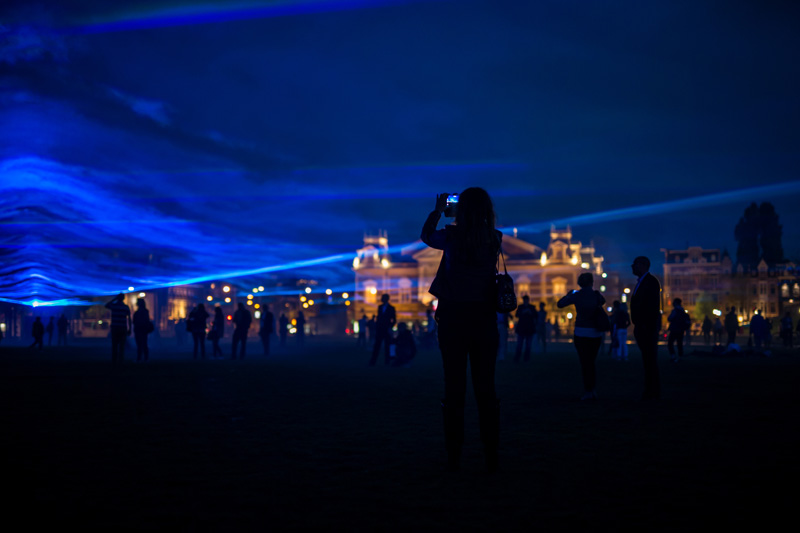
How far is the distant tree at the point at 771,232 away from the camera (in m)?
103

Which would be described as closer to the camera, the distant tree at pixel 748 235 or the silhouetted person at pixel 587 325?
the silhouetted person at pixel 587 325

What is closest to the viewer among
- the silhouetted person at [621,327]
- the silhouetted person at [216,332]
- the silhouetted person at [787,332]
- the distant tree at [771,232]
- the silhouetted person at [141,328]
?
the silhouetted person at [141,328]

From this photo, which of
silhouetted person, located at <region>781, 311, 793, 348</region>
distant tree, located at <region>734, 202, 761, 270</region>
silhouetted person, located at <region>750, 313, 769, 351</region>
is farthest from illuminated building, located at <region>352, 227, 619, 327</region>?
silhouetted person, located at <region>750, 313, 769, 351</region>

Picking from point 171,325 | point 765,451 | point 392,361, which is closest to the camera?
point 765,451

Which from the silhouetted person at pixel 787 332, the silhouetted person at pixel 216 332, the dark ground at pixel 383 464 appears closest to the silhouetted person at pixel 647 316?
the dark ground at pixel 383 464

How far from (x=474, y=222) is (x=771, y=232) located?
4292 inches

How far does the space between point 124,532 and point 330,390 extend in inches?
357

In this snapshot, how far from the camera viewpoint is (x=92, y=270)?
159 feet

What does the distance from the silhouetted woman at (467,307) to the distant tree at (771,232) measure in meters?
108

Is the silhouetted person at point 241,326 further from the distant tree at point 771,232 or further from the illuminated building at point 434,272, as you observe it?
the distant tree at point 771,232

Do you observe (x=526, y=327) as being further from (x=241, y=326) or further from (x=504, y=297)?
(x=504, y=297)

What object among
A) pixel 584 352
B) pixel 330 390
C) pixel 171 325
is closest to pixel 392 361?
pixel 330 390

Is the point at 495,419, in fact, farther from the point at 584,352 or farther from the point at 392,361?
the point at 392,361

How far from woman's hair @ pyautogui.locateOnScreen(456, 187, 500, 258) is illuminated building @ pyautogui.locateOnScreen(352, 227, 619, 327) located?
319ft
